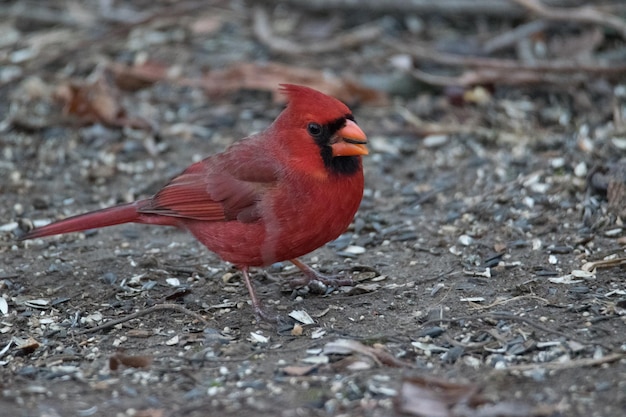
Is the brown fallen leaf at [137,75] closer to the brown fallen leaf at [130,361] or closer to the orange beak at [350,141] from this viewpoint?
the orange beak at [350,141]

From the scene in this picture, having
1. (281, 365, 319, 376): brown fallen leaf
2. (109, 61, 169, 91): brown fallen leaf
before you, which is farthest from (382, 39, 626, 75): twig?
(281, 365, 319, 376): brown fallen leaf

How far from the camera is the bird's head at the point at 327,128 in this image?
13.1ft

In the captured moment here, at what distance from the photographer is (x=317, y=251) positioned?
16.1 ft

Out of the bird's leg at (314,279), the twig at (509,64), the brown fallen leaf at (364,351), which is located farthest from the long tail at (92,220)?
the twig at (509,64)

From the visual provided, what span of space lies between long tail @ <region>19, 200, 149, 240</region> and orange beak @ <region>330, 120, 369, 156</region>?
39.6 inches

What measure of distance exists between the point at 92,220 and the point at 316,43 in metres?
3.17

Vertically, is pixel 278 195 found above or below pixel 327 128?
below

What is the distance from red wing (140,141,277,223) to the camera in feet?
13.6

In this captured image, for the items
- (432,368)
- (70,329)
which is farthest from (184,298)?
(432,368)

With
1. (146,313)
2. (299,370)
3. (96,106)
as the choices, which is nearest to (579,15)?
(96,106)

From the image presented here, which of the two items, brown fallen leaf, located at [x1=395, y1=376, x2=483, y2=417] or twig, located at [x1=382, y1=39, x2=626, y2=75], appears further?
twig, located at [x1=382, y1=39, x2=626, y2=75]

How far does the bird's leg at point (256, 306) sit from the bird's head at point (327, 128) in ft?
2.07

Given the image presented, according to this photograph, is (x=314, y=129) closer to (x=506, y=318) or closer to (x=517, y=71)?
(x=506, y=318)

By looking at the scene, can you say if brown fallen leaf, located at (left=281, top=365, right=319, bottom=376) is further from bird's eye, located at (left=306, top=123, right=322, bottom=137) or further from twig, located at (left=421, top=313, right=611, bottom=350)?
bird's eye, located at (left=306, top=123, right=322, bottom=137)
